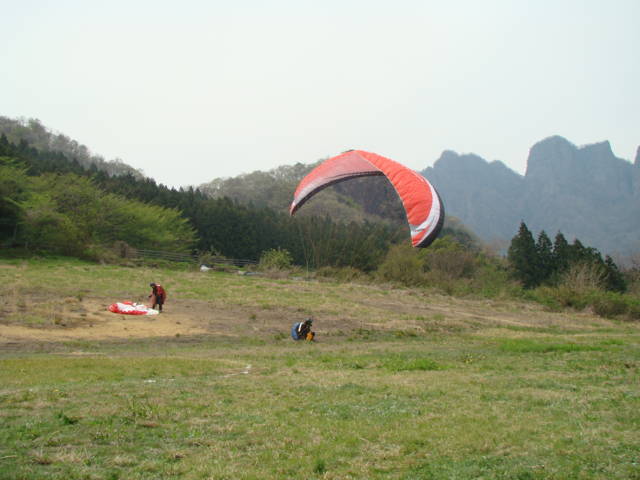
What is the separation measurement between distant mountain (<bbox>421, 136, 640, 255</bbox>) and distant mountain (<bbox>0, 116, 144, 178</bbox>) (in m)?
93.6

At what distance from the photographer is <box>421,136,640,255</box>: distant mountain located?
492 ft

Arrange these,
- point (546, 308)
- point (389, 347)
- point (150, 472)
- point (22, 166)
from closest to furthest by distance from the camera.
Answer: point (150, 472) < point (389, 347) < point (546, 308) < point (22, 166)

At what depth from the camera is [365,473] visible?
191 inches

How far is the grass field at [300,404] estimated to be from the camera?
499cm

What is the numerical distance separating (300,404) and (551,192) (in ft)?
556

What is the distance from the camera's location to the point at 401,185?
1719cm

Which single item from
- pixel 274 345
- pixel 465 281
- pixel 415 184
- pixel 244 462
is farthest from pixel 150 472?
Answer: pixel 465 281

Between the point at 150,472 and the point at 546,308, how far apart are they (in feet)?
105

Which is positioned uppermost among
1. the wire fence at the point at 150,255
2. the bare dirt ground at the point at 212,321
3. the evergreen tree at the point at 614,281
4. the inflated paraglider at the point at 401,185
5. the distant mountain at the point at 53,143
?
the distant mountain at the point at 53,143

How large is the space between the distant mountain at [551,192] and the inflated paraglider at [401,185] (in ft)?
444

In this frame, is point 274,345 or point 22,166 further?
point 22,166

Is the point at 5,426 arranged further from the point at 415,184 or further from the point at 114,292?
the point at 114,292

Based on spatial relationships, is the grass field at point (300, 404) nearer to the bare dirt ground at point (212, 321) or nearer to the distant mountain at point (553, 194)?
the bare dirt ground at point (212, 321)

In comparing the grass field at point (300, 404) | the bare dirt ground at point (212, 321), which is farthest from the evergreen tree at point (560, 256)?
the grass field at point (300, 404)
